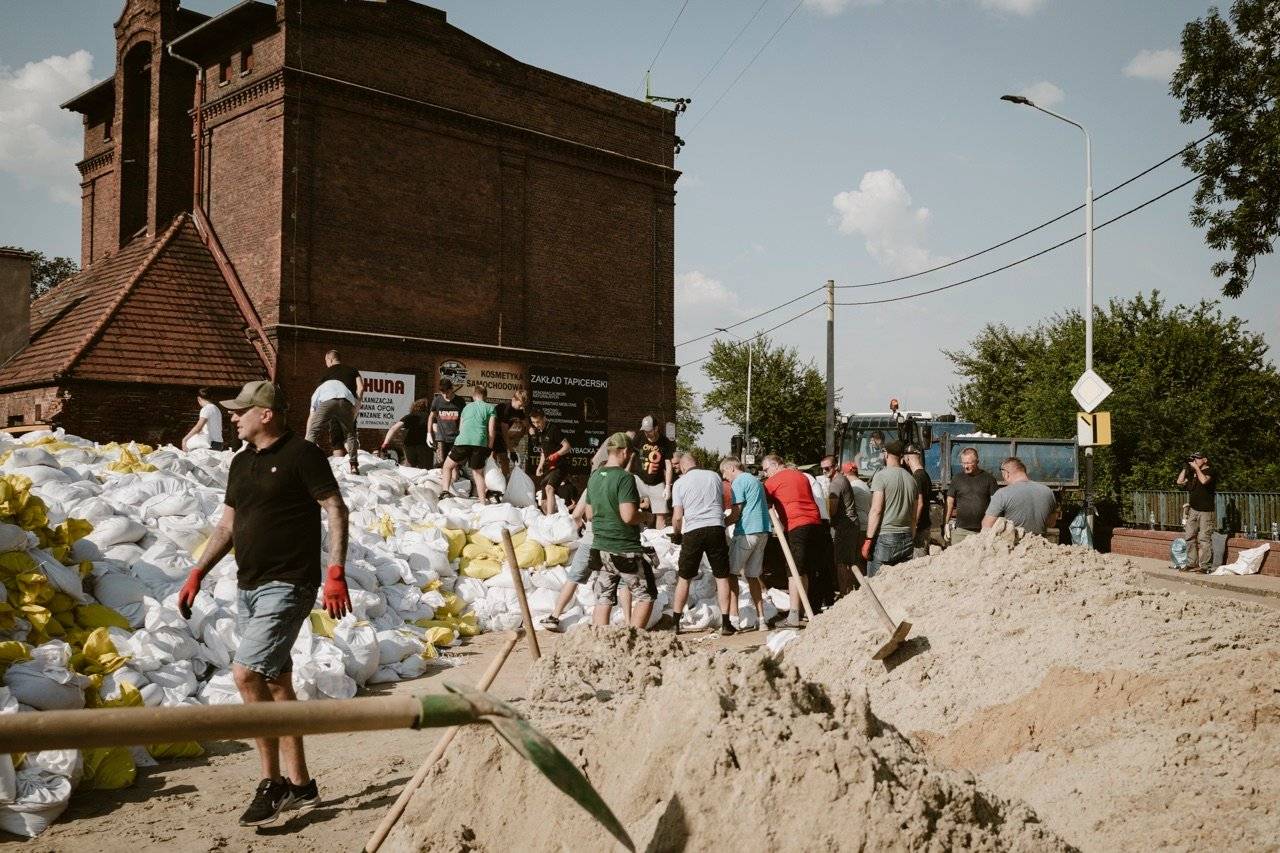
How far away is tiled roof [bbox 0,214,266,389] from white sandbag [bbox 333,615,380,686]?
12432 mm

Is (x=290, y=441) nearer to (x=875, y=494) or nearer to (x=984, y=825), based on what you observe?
(x=984, y=825)

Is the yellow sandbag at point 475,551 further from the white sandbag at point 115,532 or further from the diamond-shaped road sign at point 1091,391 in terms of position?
the diamond-shaped road sign at point 1091,391

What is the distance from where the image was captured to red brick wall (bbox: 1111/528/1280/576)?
622 inches

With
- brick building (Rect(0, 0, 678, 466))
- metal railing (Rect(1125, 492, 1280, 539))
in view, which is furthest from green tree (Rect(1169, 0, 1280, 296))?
brick building (Rect(0, 0, 678, 466))

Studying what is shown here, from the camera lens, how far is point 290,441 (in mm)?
5062

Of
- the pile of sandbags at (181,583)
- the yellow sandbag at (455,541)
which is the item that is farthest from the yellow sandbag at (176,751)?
the yellow sandbag at (455,541)

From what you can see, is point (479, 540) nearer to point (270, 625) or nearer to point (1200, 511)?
point (270, 625)

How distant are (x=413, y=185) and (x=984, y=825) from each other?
19.9 m

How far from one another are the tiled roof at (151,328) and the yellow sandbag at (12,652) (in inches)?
544

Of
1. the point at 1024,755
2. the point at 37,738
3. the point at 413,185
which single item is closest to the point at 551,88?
the point at 413,185

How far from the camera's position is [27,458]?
8.28 metres

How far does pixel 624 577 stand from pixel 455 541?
10.3 ft

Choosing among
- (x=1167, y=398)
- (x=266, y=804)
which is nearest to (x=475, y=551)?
(x=266, y=804)

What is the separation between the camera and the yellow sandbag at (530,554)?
11.2m
